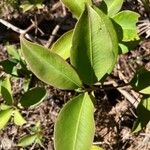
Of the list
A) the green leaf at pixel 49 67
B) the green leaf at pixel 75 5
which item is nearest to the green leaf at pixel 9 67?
the green leaf at pixel 75 5

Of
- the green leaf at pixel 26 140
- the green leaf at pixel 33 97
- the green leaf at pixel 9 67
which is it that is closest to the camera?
the green leaf at pixel 33 97

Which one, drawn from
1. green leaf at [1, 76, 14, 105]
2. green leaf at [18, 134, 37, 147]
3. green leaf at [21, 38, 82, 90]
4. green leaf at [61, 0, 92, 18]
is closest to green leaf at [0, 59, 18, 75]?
green leaf at [1, 76, 14, 105]

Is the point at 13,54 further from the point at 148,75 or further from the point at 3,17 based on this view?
the point at 148,75

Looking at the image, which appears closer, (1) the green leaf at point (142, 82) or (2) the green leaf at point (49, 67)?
(2) the green leaf at point (49, 67)

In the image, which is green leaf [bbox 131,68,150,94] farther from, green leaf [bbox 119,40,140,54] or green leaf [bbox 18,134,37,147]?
green leaf [bbox 18,134,37,147]

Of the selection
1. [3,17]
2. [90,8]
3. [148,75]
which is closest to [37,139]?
[3,17]

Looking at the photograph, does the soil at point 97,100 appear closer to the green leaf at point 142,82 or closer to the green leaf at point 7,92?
the green leaf at point 7,92
